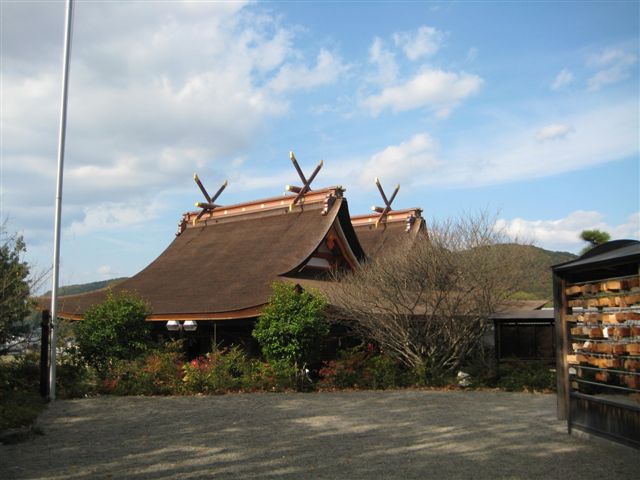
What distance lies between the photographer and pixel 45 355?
1343 centimetres

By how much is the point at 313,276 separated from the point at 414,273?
442 cm

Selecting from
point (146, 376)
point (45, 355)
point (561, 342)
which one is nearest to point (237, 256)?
point (146, 376)

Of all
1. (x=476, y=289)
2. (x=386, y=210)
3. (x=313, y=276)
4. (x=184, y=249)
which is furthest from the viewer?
(x=386, y=210)

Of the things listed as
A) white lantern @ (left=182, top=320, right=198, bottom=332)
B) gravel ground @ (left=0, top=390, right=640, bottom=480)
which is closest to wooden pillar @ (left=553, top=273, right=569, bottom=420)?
gravel ground @ (left=0, top=390, right=640, bottom=480)

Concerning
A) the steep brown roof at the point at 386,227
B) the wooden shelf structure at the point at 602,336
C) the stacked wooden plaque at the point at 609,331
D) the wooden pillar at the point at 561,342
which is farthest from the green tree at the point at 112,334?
the steep brown roof at the point at 386,227

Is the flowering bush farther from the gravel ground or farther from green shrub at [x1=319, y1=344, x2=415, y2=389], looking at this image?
green shrub at [x1=319, y1=344, x2=415, y2=389]

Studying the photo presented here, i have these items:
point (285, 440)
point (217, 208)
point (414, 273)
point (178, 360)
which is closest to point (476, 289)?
point (414, 273)

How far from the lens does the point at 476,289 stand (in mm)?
16844

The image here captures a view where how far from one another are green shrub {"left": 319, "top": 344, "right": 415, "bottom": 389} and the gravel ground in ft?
9.28

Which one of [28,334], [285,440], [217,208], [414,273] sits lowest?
[285,440]

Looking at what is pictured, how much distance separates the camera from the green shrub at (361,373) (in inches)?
634

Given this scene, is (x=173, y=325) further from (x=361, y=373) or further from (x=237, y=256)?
(x=361, y=373)

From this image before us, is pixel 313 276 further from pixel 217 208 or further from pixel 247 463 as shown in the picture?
pixel 247 463

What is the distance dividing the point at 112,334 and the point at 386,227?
16.7 meters
